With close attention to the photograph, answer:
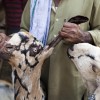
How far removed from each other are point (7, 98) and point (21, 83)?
4.7 inches

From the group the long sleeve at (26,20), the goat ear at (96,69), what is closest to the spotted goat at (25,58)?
the goat ear at (96,69)

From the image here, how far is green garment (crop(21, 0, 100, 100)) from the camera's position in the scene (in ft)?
3.46

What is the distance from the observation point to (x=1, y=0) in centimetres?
151

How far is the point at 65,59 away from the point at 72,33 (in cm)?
15

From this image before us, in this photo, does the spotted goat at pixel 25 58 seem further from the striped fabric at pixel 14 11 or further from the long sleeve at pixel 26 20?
the striped fabric at pixel 14 11

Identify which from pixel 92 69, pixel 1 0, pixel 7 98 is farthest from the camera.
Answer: pixel 1 0

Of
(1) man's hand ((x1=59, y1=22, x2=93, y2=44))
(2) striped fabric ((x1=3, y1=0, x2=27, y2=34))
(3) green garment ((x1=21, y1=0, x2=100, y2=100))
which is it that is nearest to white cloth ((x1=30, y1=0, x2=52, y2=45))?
(3) green garment ((x1=21, y1=0, x2=100, y2=100))

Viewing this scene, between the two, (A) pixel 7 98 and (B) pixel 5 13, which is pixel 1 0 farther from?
(A) pixel 7 98

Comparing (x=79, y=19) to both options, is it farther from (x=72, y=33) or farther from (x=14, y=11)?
(x=14, y=11)

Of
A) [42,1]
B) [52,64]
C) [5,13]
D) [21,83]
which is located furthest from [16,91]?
[5,13]

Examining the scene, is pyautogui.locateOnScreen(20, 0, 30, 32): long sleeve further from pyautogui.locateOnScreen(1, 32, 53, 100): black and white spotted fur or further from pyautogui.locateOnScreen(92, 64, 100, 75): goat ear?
pyautogui.locateOnScreen(92, 64, 100, 75): goat ear

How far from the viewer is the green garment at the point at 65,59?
1056 millimetres

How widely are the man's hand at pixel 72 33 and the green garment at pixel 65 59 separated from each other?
0.33ft

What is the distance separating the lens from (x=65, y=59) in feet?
3.52
